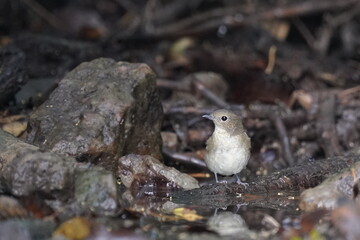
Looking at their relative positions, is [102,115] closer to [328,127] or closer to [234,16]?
[328,127]

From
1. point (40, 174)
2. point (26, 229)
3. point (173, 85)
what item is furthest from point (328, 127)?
point (26, 229)

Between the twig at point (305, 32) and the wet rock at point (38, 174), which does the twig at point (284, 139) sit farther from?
the twig at point (305, 32)

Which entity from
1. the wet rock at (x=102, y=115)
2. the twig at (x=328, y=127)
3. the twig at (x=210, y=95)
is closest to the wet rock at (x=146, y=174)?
the wet rock at (x=102, y=115)

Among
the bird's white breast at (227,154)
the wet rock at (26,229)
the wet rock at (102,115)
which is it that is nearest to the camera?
the wet rock at (26,229)

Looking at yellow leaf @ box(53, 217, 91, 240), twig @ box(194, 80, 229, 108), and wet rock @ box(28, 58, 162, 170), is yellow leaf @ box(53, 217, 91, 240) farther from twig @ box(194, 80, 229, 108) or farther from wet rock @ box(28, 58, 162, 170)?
twig @ box(194, 80, 229, 108)

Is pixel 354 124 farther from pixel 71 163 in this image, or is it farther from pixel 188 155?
pixel 71 163

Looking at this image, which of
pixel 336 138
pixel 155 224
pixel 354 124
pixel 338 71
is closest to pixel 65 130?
pixel 155 224
